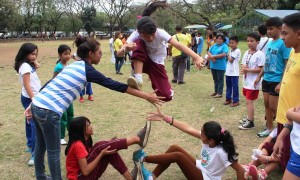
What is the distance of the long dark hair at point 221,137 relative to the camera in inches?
127

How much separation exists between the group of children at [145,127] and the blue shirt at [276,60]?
5.01ft

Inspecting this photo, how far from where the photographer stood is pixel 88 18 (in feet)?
191

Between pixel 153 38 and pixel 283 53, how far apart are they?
2.03 meters

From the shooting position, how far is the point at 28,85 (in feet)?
13.6

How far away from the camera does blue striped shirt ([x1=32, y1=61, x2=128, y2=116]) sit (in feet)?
9.96

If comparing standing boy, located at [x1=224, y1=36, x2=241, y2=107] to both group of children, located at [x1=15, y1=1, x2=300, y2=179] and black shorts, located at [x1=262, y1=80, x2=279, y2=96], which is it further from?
group of children, located at [x1=15, y1=1, x2=300, y2=179]

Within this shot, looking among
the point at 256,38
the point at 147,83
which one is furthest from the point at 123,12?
the point at 256,38

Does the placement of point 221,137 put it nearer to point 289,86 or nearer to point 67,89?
point 289,86

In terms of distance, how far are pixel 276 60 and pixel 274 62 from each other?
0.17ft

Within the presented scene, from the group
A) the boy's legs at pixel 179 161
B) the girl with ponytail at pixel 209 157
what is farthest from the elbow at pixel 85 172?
the boy's legs at pixel 179 161

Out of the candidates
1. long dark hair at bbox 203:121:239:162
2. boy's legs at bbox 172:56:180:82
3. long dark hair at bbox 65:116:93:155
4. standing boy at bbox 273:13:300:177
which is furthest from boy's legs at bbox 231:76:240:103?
long dark hair at bbox 65:116:93:155

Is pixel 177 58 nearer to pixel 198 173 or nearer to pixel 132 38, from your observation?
pixel 132 38

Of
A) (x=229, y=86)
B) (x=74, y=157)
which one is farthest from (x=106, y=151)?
(x=229, y=86)

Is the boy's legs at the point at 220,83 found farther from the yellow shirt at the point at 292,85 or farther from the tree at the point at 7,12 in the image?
the tree at the point at 7,12
